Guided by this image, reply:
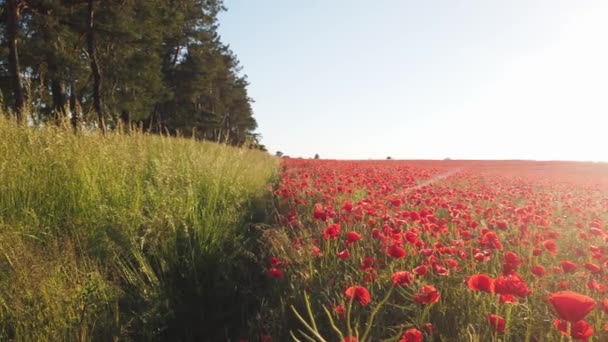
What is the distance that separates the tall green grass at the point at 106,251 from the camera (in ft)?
8.10

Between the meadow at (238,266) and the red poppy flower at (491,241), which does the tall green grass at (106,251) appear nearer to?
the meadow at (238,266)

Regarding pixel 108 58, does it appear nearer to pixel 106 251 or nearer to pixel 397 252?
pixel 106 251

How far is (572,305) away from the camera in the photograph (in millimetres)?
1279

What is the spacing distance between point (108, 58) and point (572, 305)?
19.6m

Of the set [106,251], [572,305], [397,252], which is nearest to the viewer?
[572,305]

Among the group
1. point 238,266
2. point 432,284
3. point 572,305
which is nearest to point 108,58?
point 238,266

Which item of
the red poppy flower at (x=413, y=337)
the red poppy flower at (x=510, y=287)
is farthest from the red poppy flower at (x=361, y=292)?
the red poppy flower at (x=510, y=287)

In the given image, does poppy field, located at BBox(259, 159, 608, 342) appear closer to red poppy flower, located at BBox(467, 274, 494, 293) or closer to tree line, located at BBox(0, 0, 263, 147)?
red poppy flower, located at BBox(467, 274, 494, 293)

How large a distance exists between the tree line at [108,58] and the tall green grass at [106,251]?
104 cm

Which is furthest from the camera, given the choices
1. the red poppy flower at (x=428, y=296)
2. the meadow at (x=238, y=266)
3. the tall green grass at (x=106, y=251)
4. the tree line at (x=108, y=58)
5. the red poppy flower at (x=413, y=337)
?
the tree line at (x=108, y=58)

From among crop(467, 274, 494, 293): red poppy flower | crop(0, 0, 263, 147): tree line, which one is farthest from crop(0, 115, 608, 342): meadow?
crop(0, 0, 263, 147): tree line

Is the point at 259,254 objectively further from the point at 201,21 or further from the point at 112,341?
the point at 201,21

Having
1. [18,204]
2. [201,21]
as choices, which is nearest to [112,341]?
[18,204]

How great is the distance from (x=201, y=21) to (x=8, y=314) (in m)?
29.6
